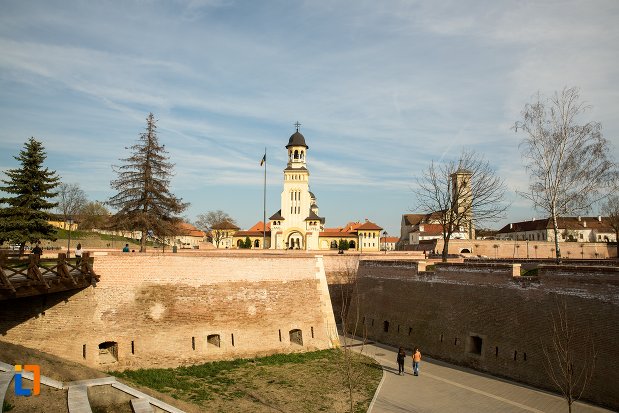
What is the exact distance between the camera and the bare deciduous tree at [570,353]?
1391 cm

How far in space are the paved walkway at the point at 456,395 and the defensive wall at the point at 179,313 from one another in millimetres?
5024

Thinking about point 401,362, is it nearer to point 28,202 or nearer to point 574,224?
point 28,202

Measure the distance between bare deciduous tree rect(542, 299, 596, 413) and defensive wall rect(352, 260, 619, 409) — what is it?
0.09 meters

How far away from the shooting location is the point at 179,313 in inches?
698

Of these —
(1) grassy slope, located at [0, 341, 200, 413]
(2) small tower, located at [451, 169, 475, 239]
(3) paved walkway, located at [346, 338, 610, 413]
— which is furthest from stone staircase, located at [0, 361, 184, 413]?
(2) small tower, located at [451, 169, 475, 239]

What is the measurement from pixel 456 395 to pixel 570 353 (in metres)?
3.96

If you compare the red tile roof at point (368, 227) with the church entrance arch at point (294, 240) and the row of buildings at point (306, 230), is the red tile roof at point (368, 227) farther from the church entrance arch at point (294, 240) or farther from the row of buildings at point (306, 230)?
the church entrance arch at point (294, 240)

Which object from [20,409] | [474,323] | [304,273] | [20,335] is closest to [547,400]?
[474,323]

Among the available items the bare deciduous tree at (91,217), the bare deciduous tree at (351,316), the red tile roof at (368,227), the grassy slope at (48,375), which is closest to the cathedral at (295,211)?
the red tile roof at (368,227)

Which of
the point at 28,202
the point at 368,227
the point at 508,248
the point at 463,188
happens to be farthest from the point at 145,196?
the point at 368,227

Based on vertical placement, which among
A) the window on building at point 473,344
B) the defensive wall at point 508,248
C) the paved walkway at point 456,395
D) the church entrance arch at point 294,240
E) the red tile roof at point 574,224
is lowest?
the paved walkway at point 456,395

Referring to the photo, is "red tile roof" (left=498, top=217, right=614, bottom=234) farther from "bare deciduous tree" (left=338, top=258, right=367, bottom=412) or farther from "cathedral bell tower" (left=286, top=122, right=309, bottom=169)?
"bare deciduous tree" (left=338, top=258, right=367, bottom=412)

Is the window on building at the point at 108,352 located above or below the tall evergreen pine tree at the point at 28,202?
below

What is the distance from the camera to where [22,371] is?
11320mm
